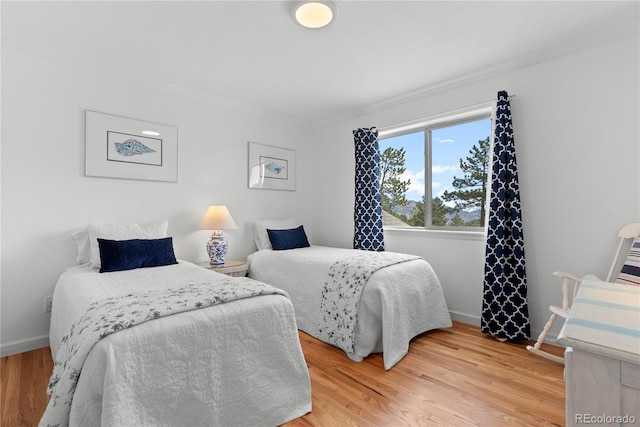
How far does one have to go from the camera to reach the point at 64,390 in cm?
120

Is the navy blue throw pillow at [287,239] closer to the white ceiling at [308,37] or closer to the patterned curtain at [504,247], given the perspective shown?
the white ceiling at [308,37]

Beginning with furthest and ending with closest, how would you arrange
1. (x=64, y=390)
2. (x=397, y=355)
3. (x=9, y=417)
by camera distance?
(x=397, y=355)
(x=9, y=417)
(x=64, y=390)

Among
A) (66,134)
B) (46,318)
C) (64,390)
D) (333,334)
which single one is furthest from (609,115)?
(46,318)

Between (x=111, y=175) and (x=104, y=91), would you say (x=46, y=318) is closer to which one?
(x=111, y=175)

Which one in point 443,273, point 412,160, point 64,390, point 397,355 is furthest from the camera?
point 412,160

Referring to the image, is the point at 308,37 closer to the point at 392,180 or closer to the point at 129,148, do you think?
the point at 129,148

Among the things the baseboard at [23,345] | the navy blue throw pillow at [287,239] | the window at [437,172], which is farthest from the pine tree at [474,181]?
the baseboard at [23,345]

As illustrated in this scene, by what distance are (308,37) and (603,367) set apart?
8.06ft

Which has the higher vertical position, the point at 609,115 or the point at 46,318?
the point at 609,115

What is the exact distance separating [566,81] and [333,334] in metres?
2.76

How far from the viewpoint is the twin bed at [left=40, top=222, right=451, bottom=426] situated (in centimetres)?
121

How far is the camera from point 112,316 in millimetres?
1355

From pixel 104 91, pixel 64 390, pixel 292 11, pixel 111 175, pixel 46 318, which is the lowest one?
pixel 46 318

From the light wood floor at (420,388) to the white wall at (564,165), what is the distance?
2.24ft
